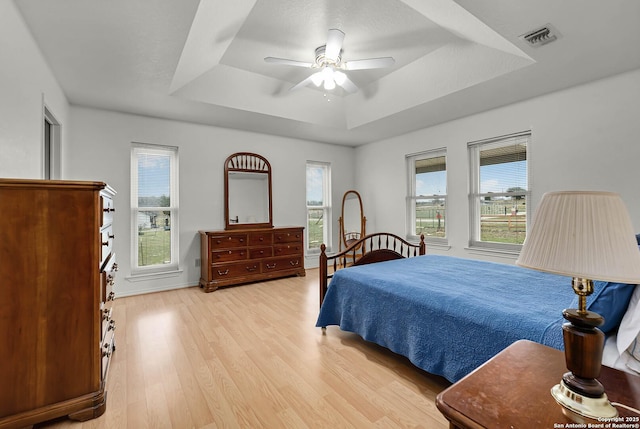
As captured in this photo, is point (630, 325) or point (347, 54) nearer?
point (630, 325)

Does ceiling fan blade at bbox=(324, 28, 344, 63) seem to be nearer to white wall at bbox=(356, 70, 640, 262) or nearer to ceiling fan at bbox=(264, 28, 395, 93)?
ceiling fan at bbox=(264, 28, 395, 93)

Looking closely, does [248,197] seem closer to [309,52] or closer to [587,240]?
[309,52]

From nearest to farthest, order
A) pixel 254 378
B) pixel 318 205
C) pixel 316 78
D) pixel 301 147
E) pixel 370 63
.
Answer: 1. pixel 254 378
2. pixel 370 63
3. pixel 316 78
4. pixel 301 147
5. pixel 318 205

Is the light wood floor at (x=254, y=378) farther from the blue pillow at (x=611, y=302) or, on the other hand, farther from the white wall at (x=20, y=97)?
the white wall at (x=20, y=97)

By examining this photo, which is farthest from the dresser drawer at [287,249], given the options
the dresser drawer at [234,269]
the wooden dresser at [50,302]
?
the wooden dresser at [50,302]

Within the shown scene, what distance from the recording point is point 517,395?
0.86 meters

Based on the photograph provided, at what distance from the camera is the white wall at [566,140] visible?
9.74 ft

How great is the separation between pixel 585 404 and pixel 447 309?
1070 millimetres

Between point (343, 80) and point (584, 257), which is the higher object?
point (343, 80)

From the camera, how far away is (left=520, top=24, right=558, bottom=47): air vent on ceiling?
232cm

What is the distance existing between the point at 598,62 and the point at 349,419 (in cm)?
374

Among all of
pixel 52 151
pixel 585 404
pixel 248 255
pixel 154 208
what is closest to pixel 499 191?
pixel 248 255

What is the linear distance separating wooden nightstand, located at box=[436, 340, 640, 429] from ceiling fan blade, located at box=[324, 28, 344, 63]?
101 inches

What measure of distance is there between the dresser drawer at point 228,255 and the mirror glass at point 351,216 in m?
2.20
